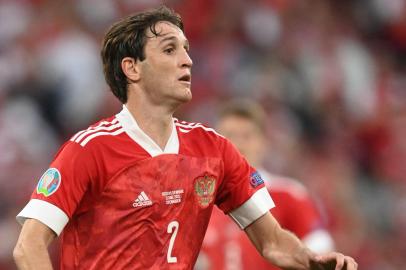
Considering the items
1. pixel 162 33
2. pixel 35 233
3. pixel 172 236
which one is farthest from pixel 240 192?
pixel 35 233

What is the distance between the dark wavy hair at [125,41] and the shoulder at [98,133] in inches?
9.0

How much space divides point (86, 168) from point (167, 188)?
1.32ft

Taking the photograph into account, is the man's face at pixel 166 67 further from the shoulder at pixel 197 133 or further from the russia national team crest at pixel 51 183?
the russia national team crest at pixel 51 183

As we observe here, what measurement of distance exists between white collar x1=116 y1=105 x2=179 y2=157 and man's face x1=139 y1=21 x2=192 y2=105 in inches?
5.5

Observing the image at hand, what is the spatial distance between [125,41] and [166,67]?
25 centimetres

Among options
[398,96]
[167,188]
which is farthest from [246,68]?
[167,188]

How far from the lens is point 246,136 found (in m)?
7.36

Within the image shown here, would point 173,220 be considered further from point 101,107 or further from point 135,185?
point 101,107

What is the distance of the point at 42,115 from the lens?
420 inches

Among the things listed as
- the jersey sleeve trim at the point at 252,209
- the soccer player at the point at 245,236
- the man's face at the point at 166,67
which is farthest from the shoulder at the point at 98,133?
the soccer player at the point at 245,236

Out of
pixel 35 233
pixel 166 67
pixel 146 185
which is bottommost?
pixel 35 233

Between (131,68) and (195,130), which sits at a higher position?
(131,68)

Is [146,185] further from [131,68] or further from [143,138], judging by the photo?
[131,68]

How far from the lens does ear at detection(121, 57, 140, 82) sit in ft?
16.3
